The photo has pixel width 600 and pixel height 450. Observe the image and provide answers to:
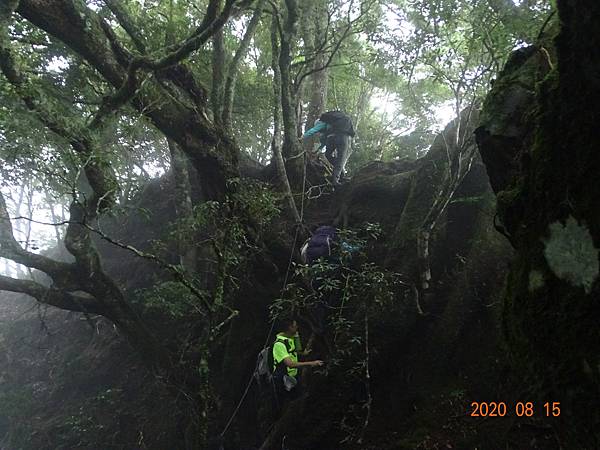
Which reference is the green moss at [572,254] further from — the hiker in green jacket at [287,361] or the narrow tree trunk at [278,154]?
the narrow tree trunk at [278,154]

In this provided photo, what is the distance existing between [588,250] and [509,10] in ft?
18.3

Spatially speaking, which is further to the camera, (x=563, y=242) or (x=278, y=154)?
(x=278, y=154)

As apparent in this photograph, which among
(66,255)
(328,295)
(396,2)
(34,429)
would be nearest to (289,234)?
(328,295)

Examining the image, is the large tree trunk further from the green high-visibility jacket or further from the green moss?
the green moss

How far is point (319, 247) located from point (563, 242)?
4.27m

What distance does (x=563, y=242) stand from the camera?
264 centimetres

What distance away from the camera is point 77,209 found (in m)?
7.23

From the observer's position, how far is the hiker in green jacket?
19.7 ft

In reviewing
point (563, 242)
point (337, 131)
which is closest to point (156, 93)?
point (337, 131)

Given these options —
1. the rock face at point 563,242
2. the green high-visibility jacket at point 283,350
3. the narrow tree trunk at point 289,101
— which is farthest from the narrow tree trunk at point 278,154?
the rock face at point 563,242

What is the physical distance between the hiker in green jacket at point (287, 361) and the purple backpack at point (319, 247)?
109 centimetres

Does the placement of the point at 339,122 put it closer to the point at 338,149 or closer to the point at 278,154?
the point at 338,149
